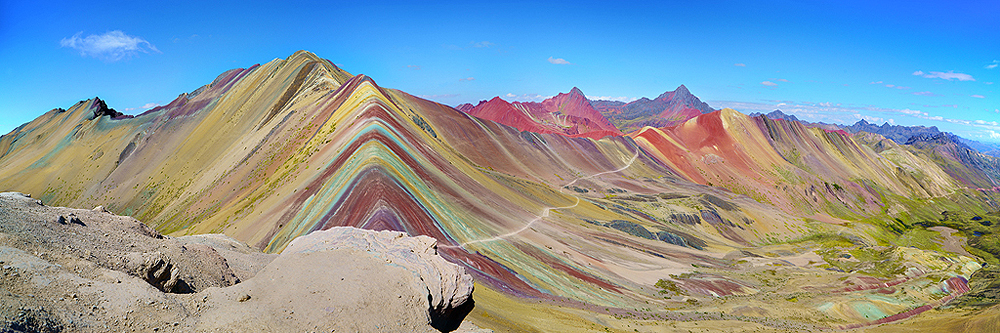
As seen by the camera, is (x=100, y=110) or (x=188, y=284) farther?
(x=100, y=110)

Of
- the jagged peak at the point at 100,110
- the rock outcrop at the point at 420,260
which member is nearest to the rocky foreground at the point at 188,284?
the rock outcrop at the point at 420,260

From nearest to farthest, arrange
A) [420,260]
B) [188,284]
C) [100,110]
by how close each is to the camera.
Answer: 1. [188,284]
2. [420,260]
3. [100,110]

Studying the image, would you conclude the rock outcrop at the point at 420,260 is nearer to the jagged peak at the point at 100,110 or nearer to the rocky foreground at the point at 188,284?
the rocky foreground at the point at 188,284

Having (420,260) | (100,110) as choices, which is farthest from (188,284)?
(100,110)

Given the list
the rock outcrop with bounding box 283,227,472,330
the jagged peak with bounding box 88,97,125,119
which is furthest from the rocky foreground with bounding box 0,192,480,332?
the jagged peak with bounding box 88,97,125,119

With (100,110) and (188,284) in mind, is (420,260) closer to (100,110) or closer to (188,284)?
(188,284)

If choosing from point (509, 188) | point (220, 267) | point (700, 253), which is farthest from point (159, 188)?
point (700, 253)

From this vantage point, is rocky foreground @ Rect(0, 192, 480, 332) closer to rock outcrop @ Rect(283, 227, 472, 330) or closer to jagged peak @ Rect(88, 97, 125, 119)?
rock outcrop @ Rect(283, 227, 472, 330)

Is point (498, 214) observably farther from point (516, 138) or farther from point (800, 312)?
point (516, 138)

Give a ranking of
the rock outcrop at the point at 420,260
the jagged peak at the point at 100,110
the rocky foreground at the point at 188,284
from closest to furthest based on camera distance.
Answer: the rocky foreground at the point at 188,284 → the rock outcrop at the point at 420,260 → the jagged peak at the point at 100,110
